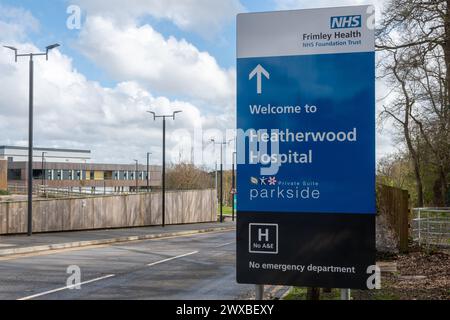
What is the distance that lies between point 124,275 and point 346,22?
9.89m

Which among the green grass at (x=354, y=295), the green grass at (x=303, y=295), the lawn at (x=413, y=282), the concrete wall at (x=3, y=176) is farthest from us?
the concrete wall at (x=3, y=176)

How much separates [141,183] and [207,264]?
9839cm

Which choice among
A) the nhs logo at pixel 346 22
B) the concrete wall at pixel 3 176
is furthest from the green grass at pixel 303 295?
the concrete wall at pixel 3 176

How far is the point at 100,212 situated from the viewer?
32.6 meters

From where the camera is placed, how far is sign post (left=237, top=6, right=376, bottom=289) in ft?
13.2

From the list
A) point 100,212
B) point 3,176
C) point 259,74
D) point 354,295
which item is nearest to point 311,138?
point 259,74

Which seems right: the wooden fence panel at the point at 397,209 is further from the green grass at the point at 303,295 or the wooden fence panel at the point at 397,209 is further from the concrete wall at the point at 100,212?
the concrete wall at the point at 100,212

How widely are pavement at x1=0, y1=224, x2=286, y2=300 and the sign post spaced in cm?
514

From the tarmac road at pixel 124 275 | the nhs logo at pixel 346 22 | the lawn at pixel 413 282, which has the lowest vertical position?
the tarmac road at pixel 124 275

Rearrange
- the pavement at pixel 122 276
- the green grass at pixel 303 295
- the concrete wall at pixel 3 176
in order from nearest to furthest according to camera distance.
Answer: the green grass at pixel 303 295
the pavement at pixel 122 276
the concrete wall at pixel 3 176

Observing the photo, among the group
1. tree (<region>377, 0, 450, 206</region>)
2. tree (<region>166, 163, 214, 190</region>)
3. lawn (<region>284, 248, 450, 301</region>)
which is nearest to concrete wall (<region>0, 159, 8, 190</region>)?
tree (<region>166, 163, 214, 190</region>)

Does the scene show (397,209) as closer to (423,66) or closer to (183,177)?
(423,66)

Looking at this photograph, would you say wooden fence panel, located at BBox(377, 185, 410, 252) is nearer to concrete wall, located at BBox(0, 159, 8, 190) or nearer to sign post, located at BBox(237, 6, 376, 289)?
sign post, located at BBox(237, 6, 376, 289)

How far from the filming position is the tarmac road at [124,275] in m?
10.1
